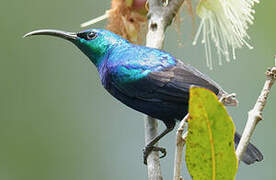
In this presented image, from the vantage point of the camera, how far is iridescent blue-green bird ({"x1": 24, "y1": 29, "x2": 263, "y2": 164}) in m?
3.13

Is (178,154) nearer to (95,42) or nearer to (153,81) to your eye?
(153,81)

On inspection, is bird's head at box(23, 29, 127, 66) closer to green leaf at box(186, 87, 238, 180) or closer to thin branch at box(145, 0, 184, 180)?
thin branch at box(145, 0, 184, 180)

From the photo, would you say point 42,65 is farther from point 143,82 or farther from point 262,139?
point 143,82

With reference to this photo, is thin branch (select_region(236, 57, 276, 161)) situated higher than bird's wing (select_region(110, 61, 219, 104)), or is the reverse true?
thin branch (select_region(236, 57, 276, 161))

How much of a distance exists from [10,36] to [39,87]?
2.61ft

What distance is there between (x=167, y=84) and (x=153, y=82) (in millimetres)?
108

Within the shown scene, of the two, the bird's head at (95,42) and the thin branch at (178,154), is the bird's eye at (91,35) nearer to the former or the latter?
the bird's head at (95,42)

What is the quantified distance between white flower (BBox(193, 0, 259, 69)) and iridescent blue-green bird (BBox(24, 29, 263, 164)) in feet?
1.37

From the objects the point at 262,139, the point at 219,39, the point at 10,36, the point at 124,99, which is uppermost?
the point at 219,39

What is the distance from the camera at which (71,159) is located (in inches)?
280

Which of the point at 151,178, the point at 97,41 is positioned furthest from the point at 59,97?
the point at 151,178

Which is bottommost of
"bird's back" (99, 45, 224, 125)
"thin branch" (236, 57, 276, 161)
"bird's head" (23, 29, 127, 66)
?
"bird's back" (99, 45, 224, 125)

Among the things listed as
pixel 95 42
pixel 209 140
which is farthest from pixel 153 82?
pixel 209 140

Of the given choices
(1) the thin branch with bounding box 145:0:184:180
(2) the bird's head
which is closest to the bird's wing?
(1) the thin branch with bounding box 145:0:184:180
